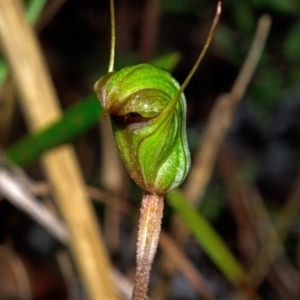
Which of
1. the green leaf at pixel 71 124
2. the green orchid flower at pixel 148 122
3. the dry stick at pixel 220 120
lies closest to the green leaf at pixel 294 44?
the dry stick at pixel 220 120

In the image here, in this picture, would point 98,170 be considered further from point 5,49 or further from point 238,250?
point 5,49

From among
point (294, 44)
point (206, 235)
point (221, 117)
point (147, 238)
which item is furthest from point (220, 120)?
point (147, 238)

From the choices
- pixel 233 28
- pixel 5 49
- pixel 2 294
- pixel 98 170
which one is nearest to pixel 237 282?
pixel 5 49

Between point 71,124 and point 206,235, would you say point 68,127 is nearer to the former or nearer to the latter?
point 71,124

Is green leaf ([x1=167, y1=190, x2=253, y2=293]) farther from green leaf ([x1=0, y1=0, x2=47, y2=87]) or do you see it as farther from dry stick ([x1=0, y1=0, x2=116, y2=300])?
green leaf ([x1=0, y1=0, x2=47, y2=87])

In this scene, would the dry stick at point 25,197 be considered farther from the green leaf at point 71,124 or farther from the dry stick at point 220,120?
the dry stick at point 220,120
